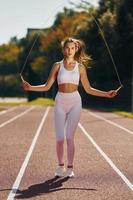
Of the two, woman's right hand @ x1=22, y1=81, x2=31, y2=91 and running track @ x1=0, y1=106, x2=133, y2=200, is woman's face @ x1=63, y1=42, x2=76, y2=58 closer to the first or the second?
woman's right hand @ x1=22, y1=81, x2=31, y2=91

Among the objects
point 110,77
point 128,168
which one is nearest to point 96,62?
point 110,77

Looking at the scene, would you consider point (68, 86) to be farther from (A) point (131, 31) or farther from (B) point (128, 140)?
(A) point (131, 31)

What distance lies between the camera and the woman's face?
9109 mm

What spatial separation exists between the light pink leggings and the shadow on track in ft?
2.24

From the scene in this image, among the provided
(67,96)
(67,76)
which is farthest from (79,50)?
(67,96)

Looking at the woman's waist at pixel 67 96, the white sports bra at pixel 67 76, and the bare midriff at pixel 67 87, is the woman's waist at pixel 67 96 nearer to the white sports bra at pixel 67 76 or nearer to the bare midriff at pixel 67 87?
the bare midriff at pixel 67 87

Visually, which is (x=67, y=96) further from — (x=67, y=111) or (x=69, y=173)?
(x=69, y=173)

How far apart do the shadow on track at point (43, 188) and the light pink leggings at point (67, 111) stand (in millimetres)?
682

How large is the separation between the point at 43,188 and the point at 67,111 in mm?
1444

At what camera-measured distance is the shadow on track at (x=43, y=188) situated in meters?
7.84

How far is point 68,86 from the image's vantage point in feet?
30.0

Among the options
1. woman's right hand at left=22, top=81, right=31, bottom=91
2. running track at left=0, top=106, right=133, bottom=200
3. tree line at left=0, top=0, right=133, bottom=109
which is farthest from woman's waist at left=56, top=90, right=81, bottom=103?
tree line at left=0, top=0, right=133, bottom=109

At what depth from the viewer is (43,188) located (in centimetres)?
836

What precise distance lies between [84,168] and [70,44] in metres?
2.53
